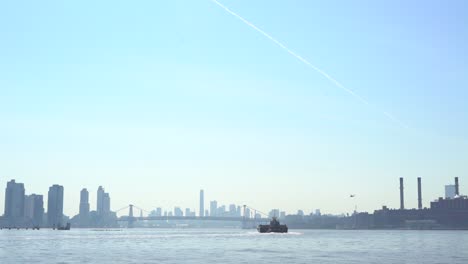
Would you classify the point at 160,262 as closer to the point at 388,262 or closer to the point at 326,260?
the point at 326,260

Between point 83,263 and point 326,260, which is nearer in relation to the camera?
point 83,263

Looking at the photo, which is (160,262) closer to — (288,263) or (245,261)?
(245,261)

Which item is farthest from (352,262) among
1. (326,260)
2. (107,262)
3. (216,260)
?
(107,262)

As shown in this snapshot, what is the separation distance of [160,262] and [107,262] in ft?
24.5

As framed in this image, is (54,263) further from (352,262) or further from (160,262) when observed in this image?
(352,262)

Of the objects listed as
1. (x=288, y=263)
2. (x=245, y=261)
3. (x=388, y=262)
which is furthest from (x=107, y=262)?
(x=388, y=262)

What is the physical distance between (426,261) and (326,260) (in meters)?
14.8

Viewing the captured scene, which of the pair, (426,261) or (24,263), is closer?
(24,263)

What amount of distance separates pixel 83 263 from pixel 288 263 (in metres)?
28.7

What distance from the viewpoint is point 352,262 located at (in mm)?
85688

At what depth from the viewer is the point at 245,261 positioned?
3403 inches

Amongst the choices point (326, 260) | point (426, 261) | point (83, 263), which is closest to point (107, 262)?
point (83, 263)

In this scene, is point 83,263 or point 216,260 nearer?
point 83,263

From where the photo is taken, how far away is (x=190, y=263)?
8288 centimetres
